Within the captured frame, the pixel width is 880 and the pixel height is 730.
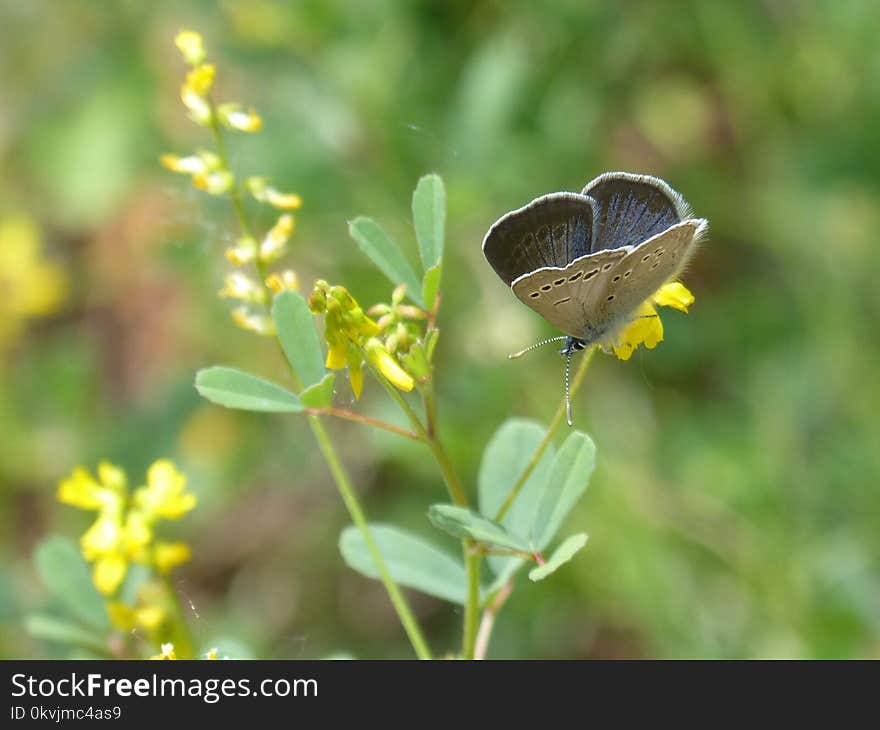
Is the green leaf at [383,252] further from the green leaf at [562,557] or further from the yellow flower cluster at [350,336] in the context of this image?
the green leaf at [562,557]

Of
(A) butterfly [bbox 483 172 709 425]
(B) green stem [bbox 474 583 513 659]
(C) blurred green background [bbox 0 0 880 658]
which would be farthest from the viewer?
(C) blurred green background [bbox 0 0 880 658]

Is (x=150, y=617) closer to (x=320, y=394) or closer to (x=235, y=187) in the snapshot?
(x=320, y=394)

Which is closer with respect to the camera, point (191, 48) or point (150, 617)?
point (191, 48)

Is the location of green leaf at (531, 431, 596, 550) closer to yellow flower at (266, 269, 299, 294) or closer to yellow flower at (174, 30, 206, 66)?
yellow flower at (266, 269, 299, 294)

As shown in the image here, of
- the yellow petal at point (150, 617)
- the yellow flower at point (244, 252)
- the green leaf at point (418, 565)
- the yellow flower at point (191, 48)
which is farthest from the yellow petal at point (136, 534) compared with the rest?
the yellow flower at point (191, 48)

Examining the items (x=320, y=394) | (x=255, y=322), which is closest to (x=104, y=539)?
(x=255, y=322)

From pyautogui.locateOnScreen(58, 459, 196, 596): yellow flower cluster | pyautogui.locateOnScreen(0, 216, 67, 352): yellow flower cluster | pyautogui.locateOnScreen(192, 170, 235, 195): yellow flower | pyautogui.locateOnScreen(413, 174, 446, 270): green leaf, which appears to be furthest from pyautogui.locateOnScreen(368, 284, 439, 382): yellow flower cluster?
pyautogui.locateOnScreen(0, 216, 67, 352): yellow flower cluster
